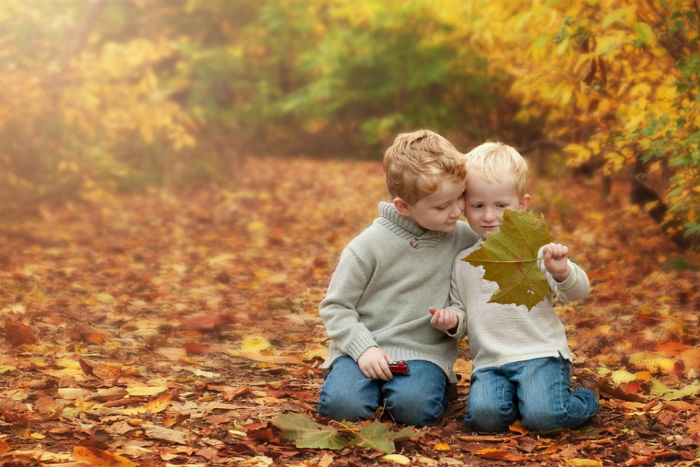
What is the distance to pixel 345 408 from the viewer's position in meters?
2.58

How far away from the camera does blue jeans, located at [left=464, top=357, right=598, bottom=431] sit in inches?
98.6

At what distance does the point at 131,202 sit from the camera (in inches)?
340

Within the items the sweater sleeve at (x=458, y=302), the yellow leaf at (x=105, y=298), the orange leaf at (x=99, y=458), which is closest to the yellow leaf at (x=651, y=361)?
the sweater sleeve at (x=458, y=302)

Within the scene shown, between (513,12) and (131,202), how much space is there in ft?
16.8

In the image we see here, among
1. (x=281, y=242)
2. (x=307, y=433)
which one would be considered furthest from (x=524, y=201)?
(x=281, y=242)

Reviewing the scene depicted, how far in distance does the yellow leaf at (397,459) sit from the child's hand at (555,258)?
0.76 meters

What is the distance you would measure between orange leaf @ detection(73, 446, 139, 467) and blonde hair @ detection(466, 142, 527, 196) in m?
1.44

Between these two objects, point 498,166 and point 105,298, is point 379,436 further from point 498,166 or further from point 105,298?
point 105,298

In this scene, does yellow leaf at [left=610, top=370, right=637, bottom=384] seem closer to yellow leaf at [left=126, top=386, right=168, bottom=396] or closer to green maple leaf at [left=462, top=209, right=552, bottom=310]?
green maple leaf at [left=462, top=209, right=552, bottom=310]

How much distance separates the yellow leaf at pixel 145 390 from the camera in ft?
9.06

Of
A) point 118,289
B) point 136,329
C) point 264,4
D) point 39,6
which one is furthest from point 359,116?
point 136,329

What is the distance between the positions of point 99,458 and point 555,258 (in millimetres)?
1480

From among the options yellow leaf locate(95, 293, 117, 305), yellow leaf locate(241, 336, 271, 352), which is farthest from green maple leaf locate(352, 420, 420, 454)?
yellow leaf locate(95, 293, 117, 305)

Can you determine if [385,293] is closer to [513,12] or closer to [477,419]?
[477,419]
